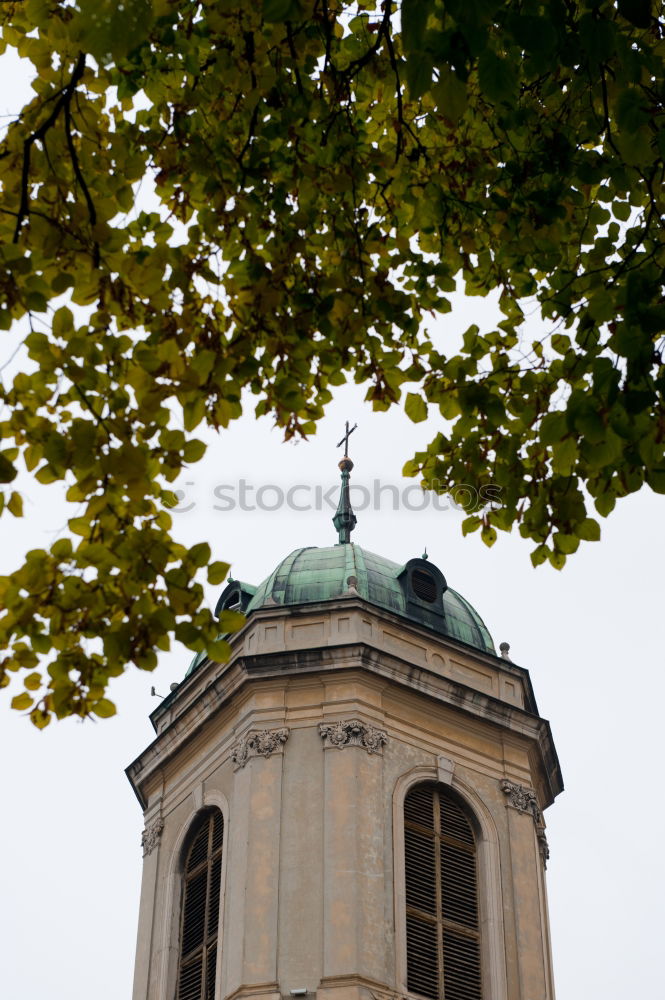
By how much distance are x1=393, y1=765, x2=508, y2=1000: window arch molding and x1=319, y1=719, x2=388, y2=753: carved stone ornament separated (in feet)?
2.09

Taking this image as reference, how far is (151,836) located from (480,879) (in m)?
5.24

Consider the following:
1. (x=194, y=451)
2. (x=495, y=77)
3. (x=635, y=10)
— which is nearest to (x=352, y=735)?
(x=194, y=451)

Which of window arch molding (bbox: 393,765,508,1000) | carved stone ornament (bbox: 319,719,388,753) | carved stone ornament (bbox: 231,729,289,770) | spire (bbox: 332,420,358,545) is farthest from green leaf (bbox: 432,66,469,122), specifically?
spire (bbox: 332,420,358,545)

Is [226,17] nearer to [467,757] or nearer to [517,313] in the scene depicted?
[517,313]

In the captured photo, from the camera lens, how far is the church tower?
22.9 metres

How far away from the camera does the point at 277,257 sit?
1093 centimetres

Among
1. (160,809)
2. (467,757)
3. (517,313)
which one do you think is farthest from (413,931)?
(517,313)

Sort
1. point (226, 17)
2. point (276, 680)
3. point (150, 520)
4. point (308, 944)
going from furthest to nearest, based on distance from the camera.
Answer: point (276, 680) < point (308, 944) < point (226, 17) < point (150, 520)

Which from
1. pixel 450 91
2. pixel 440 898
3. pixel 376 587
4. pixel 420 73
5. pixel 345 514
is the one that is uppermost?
pixel 345 514

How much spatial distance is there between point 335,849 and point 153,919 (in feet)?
12.5

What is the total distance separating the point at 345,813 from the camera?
77.7 feet

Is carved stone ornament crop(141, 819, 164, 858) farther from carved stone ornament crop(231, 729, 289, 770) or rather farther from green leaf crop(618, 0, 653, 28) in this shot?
green leaf crop(618, 0, 653, 28)

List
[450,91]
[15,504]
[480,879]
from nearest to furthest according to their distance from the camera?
[450,91] < [15,504] < [480,879]

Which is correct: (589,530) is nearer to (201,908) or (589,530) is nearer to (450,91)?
(450,91)
